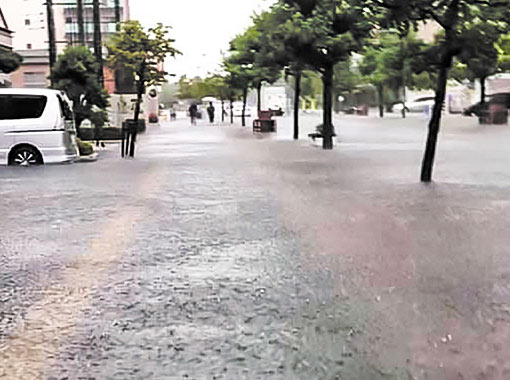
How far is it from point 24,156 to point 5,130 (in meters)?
0.69

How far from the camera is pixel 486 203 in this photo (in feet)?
37.1

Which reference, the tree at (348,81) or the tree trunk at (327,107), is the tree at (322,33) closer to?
the tree trunk at (327,107)

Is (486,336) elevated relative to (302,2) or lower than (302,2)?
lower

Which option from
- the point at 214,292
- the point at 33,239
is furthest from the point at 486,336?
the point at 33,239

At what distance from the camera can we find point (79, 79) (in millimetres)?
25641

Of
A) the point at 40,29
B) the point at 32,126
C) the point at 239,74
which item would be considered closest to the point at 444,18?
the point at 32,126

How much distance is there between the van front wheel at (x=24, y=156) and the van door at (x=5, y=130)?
0.15m

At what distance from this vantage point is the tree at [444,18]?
13.5m

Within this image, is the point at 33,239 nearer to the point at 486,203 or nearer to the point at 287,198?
the point at 287,198

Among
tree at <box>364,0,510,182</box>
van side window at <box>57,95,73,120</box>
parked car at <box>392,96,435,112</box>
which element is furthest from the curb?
parked car at <box>392,96,435,112</box>

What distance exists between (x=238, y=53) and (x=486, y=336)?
114 feet

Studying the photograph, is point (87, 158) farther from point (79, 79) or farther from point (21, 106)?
point (79, 79)

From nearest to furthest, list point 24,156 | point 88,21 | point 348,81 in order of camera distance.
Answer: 1. point 24,156
2. point 88,21
3. point 348,81

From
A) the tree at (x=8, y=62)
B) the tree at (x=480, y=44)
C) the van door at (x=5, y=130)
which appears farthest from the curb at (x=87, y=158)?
the tree at (x=480, y=44)
